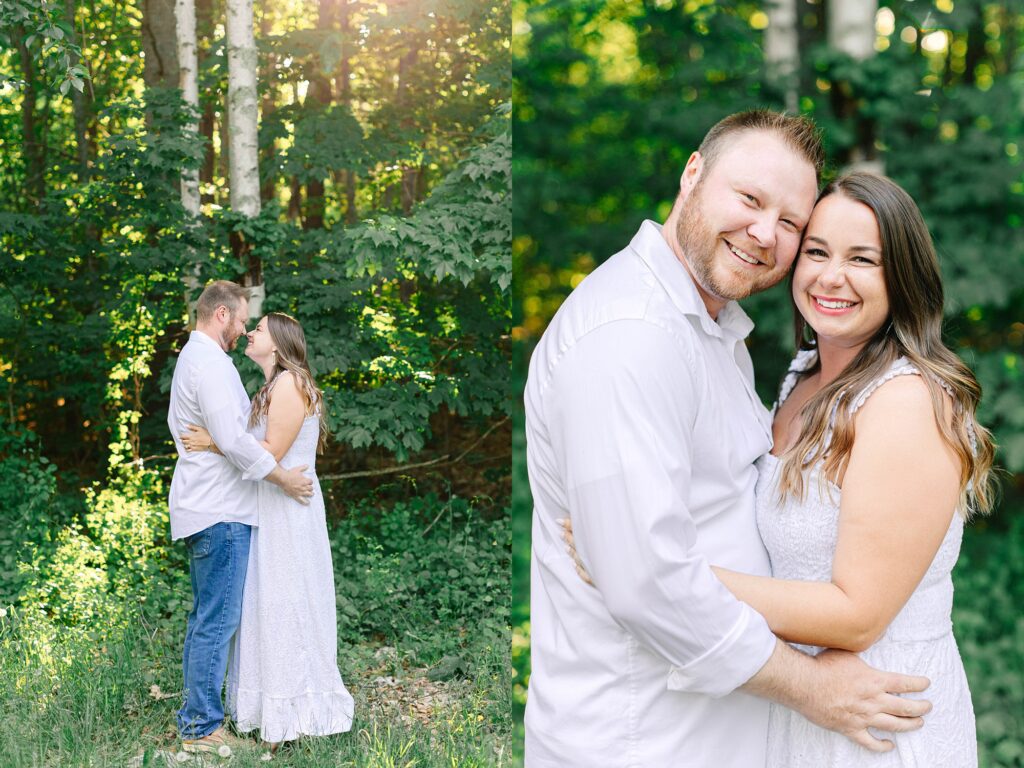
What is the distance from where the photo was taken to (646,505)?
1373mm

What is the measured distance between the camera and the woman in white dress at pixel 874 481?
1565mm

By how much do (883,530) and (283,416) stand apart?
1.88 m

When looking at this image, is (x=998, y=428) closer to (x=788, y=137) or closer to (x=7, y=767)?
(x=788, y=137)

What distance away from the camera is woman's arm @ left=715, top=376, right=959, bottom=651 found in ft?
5.12

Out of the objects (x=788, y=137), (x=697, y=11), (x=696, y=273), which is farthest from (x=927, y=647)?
(x=697, y=11)

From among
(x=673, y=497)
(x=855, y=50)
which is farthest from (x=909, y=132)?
(x=673, y=497)

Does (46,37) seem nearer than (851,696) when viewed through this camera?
No

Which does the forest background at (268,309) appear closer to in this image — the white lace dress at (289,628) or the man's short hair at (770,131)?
the white lace dress at (289,628)

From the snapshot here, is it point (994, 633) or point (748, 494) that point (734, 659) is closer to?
point (748, 494)

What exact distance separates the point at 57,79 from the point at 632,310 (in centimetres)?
211

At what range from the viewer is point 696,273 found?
1697 mm

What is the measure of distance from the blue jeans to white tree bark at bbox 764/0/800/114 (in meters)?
2.76

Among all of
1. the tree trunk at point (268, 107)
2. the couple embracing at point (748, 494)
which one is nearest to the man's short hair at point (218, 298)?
the tree trunk at point (268, 107)

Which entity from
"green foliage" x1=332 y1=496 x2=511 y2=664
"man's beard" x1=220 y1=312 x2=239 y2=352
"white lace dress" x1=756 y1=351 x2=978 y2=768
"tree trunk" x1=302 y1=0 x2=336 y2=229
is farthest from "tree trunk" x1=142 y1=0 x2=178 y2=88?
"white lace dress" x1=756 y1=351 x2=978 y2=768
